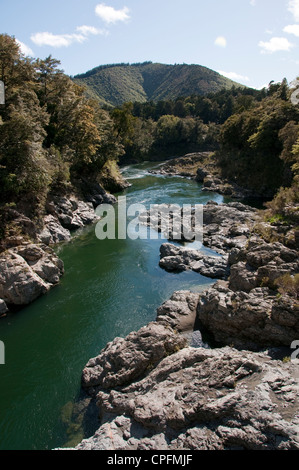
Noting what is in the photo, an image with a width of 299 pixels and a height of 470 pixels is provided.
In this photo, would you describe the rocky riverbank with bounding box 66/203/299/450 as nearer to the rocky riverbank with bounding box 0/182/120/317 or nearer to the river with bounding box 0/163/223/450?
the river with bounding box 0/163/223/450

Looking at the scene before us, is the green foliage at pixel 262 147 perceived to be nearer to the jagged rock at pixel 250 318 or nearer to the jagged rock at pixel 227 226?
the jagged rock at pixel 227 226

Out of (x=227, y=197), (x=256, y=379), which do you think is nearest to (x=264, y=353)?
(x=256, y=379)

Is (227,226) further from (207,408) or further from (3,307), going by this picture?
(207,408)

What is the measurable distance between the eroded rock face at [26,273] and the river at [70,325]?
0.71 meters

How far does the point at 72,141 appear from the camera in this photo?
121 ft

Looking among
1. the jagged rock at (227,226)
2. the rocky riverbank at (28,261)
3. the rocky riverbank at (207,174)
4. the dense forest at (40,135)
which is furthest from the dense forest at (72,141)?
the jagged rock at (227,226)

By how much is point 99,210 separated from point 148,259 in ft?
51.1

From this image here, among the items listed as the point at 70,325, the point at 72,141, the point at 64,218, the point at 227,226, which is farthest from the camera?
the point at 72,141

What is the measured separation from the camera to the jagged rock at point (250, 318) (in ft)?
39.9

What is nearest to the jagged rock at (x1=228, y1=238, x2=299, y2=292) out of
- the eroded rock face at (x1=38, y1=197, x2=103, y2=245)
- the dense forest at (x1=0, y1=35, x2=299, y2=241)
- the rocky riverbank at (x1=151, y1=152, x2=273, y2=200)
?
the dense forest at (x1=0, y1=35, x2=299, y2=241)

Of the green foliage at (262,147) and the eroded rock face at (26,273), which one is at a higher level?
the green foliage at (262,147)

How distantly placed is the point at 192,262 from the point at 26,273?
1184 cm

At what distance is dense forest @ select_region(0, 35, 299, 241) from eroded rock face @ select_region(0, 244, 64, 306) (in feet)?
12.6

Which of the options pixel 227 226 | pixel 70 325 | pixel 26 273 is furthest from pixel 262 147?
pixel 70 325
